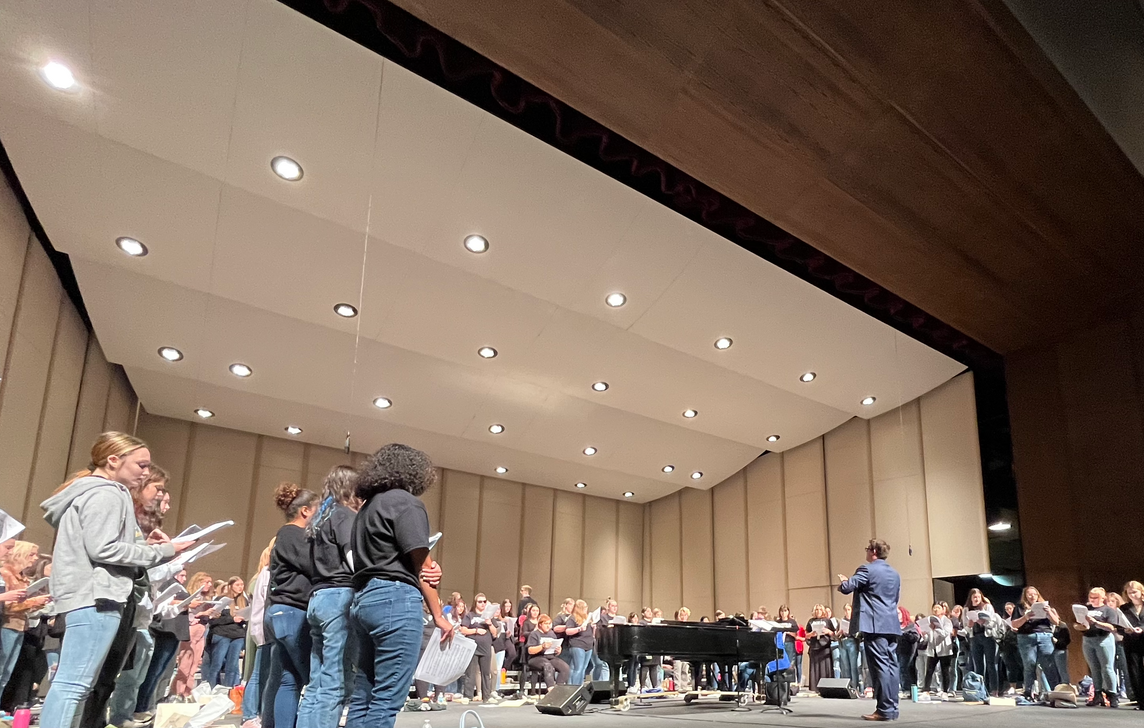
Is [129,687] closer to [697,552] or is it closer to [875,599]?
[875,599]

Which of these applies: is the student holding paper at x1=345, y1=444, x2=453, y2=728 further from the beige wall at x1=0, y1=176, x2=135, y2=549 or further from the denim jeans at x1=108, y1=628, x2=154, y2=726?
the beige wall at x1=0, y1=176, x2=135, y2=549

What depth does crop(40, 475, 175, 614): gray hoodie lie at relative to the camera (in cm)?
276

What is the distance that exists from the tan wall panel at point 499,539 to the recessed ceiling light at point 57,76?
9812 millimetres

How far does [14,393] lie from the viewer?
294 inches

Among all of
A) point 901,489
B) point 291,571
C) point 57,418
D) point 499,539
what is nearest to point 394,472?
point 291,571

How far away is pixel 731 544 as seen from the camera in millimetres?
14898

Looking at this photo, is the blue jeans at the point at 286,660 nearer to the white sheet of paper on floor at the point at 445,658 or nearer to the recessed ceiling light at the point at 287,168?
the white sheet of paper on floor at the point at 445,658

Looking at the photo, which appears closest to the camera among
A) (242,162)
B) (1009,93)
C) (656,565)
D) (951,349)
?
(1009,93)

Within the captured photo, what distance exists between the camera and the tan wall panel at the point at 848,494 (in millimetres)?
12734

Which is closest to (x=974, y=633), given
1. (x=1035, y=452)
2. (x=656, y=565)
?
(x=1035, y=452)

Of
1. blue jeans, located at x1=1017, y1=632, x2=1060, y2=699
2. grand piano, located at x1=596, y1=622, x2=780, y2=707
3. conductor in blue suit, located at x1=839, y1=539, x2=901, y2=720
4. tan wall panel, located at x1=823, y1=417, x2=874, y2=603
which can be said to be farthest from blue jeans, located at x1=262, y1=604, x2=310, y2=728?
tan wall panel, located at x1=823, y1=417, x2=874, y2=603

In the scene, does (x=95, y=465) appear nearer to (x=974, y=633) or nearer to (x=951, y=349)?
(x=974, y=633)

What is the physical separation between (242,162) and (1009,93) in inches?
267

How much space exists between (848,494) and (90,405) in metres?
11.4
